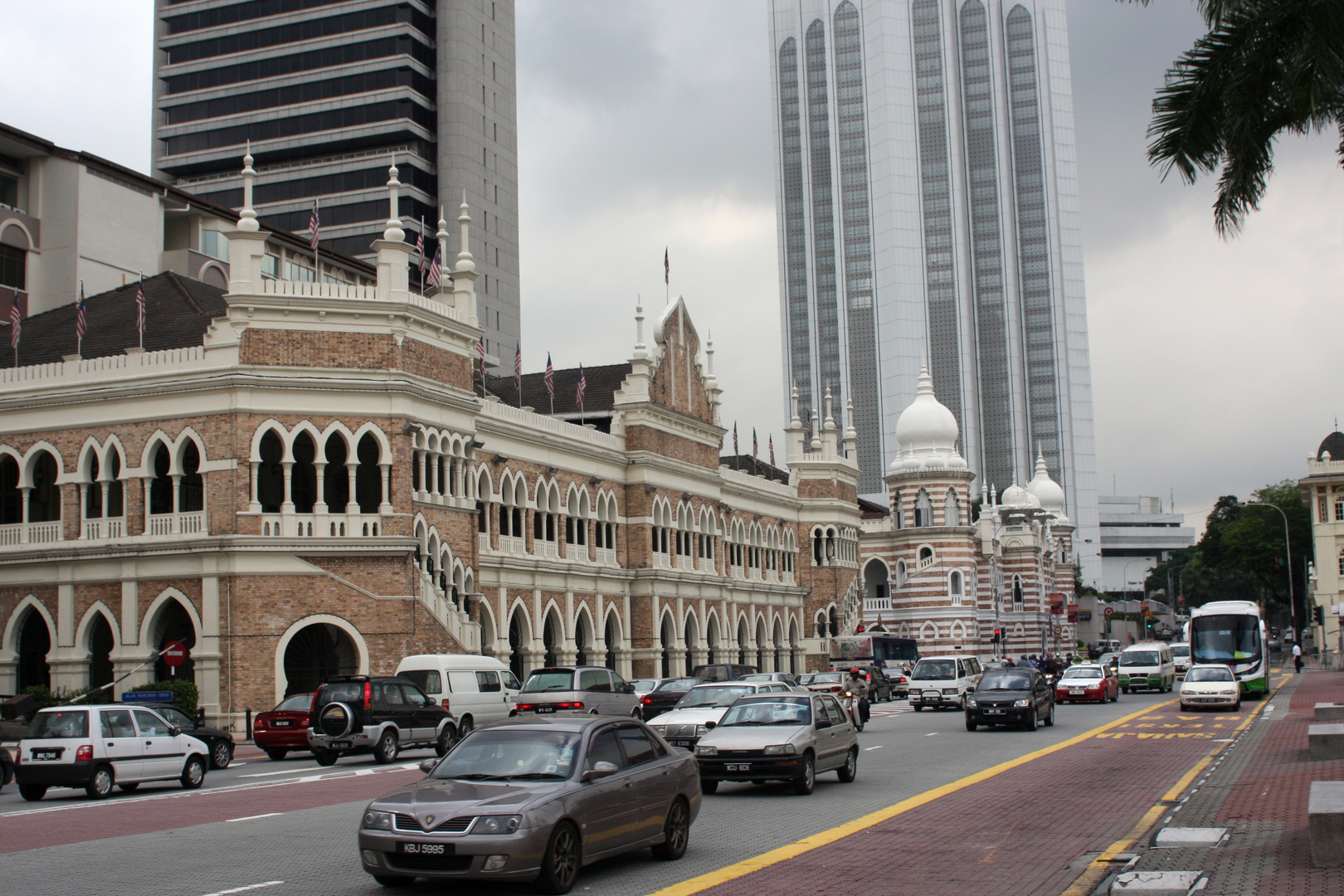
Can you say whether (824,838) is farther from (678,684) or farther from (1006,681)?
(678,684)

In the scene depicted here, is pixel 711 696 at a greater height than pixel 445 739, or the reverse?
pixel 711 696

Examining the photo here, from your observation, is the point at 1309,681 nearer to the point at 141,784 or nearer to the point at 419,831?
the point at 141,784

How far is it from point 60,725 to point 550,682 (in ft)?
38.8

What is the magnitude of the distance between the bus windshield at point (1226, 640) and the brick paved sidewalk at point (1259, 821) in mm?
20570

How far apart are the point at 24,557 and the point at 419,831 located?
31114 millimetres

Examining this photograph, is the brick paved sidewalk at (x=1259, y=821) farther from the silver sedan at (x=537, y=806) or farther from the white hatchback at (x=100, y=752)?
the white hatchback at (x=100, y=752)

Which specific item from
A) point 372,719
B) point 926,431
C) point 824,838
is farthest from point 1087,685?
point 926,431

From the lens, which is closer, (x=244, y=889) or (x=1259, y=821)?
(x=244, y=889)

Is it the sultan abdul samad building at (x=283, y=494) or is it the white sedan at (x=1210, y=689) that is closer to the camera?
the sultan abdul samad building at (x=283, y=494)

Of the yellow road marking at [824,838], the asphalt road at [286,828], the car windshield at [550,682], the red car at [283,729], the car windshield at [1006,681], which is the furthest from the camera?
the car windshield at [1006,681]

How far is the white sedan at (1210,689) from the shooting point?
38312 millimetres

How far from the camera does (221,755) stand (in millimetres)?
25750

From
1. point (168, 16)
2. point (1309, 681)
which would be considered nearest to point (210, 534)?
point (1309, 681)

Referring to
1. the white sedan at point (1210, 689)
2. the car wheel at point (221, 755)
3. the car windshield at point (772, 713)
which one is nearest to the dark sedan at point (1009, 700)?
the white sedan at point (1210, 689)
